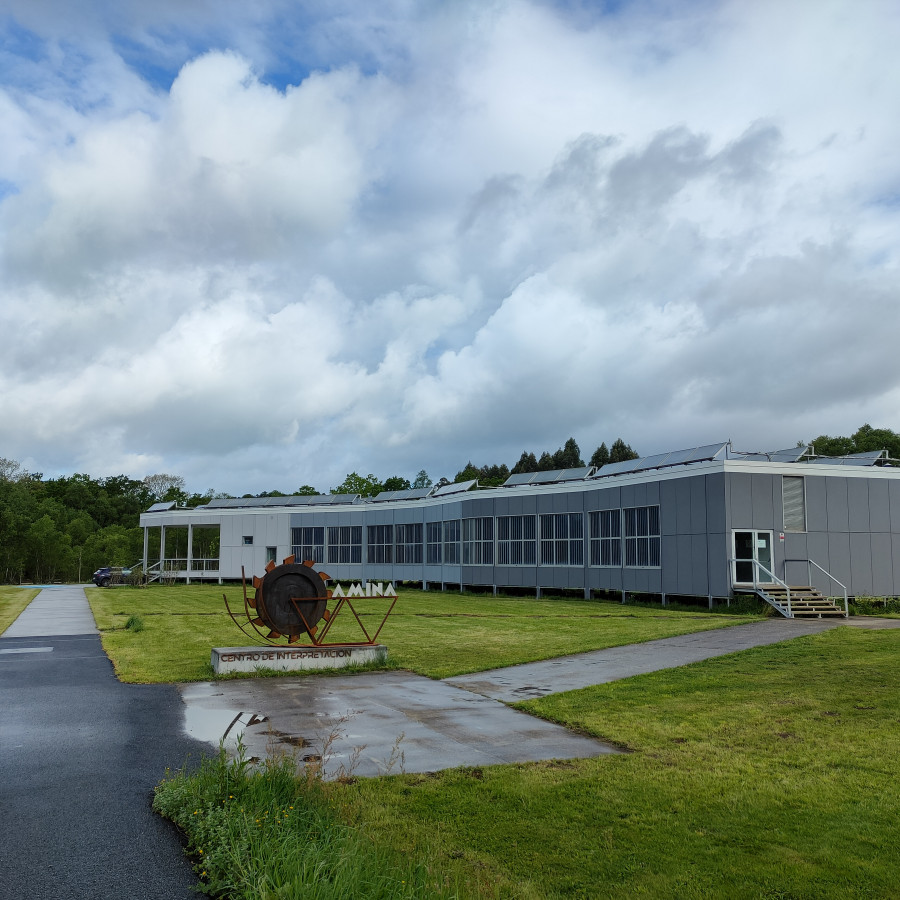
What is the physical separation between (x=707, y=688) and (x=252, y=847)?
28.7 ft

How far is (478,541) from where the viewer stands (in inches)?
1656

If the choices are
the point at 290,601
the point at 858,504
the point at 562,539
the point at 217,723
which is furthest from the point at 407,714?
the point at 562,539

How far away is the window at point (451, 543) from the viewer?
1730 inches

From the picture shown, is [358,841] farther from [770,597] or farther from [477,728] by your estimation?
[770,597]

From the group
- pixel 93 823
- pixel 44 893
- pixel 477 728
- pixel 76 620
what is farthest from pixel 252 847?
pixel 76 620

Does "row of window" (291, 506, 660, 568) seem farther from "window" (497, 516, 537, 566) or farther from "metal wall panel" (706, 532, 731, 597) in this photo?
"metal wall panel" (706, 532, 731, 597)

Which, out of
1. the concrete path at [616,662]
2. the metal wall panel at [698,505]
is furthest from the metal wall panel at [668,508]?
the concrete path at [616,662]

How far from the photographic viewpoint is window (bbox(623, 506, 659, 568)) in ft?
106

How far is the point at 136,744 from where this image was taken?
9055 millimetres

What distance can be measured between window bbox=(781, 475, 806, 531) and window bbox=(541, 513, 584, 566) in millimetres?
9547

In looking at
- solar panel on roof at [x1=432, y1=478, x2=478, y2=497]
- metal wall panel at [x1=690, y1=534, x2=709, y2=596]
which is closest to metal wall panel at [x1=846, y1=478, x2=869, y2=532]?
metal wall panel at [x1=690, y1=534, x2=709, y2=596]

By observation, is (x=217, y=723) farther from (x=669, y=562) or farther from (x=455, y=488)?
(x=455, y=488)

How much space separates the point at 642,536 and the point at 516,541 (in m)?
8.39

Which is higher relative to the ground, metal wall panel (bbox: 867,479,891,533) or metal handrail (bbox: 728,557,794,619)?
metal wall panel (bbox: 867,479,891,533)
